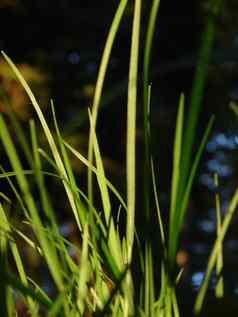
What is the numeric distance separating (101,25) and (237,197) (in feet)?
6.44

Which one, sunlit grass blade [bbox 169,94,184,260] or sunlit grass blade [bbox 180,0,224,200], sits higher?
sunlit grass blade [bbox 180,0,224,200]

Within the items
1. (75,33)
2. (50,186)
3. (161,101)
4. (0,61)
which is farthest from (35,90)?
(161,101)

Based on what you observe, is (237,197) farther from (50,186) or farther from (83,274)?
(50,186)

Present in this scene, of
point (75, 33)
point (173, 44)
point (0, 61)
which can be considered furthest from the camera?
point (173, 44)

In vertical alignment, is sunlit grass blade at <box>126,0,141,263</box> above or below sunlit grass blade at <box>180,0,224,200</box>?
below

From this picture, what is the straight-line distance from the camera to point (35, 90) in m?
1.49

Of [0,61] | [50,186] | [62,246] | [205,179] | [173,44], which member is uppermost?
[62,246]

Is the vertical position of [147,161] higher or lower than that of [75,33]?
higher

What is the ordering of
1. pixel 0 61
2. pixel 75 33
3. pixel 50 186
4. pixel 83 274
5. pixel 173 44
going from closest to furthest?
1. pixel 83 274
2. pixel 0 61
3. pixel 50 186
4. pixel 75 33
5. pixel 173 44

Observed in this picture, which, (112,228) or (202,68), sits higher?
(202,68)

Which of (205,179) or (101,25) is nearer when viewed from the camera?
(101,25)

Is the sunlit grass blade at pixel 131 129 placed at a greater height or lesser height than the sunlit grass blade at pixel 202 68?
lesser

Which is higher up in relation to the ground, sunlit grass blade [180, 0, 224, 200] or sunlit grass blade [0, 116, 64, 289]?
A: sunlit grass blade [180, 0, 224, 200]

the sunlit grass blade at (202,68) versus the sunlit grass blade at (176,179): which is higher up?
the sunlit grass blade at (202,68)
